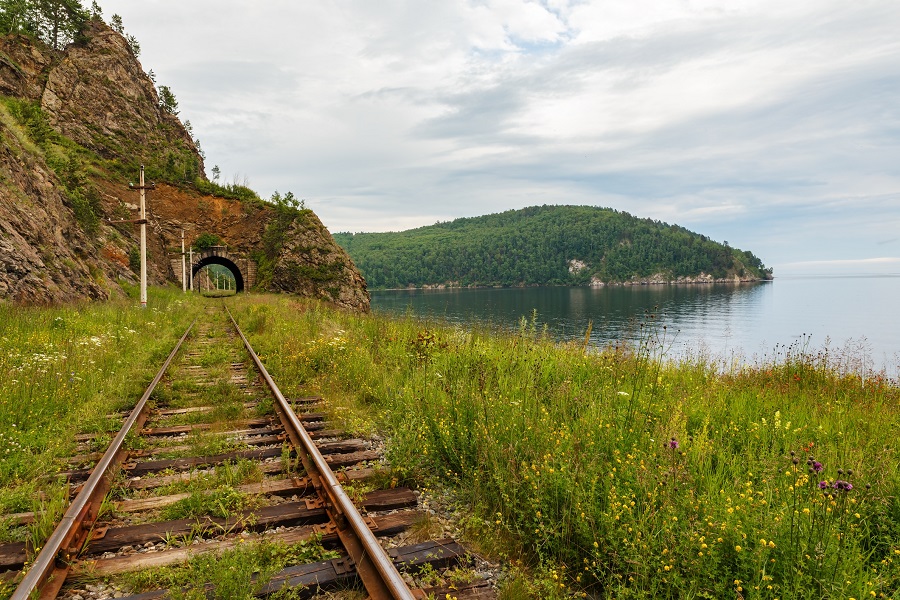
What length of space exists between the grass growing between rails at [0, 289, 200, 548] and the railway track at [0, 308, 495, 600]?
196mm

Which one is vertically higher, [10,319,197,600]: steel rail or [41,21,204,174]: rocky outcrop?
[41,21,204,174]: rocky outcrop

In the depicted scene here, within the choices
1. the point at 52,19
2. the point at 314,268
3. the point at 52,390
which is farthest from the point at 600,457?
the point at 52,19

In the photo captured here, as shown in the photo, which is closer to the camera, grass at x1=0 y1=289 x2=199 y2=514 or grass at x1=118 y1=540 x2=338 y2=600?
grass at x1=118 y1=540 x2=338 y2=600

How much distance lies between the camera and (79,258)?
66.5ft

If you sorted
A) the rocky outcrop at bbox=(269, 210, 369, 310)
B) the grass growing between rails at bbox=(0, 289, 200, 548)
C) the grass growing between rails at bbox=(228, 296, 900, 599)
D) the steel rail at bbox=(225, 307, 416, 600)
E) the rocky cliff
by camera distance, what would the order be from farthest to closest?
the rocky outcrop at bbox=(269, 210, 369, 310) → the rocky cliff → the grass growing between rails at bbox=(0, 289, 200, 548) → the grass growing between rails at bbox=(228, 296, 900, 599) → the steel rail at bbox=(225, 307, 416, 600)

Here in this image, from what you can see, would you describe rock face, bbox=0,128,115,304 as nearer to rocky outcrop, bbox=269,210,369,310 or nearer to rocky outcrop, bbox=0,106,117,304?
rocky outcrop, bbox=0,106,117,304

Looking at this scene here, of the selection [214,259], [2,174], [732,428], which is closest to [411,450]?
[732,428]

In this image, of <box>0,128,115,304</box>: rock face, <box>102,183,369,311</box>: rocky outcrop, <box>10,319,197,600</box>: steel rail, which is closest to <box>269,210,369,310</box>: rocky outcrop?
<box>102,183,369,311</box>: rocky outcrop

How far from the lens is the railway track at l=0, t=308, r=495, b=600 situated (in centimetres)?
298

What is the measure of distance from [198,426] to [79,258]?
19.4 metres

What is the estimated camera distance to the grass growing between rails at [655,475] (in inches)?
111

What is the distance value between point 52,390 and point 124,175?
143 ft

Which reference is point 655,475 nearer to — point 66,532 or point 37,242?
point 66,532

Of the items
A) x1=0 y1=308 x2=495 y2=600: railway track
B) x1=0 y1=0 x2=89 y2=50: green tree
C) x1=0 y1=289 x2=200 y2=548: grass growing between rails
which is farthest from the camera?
x1=0 y1=0 x2=89 y2=50: green tree
